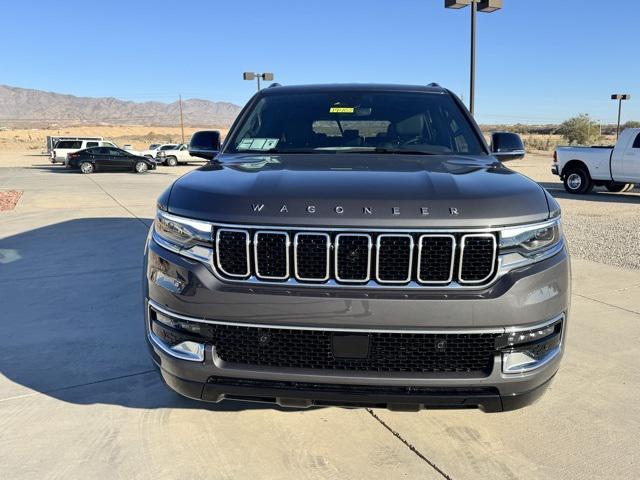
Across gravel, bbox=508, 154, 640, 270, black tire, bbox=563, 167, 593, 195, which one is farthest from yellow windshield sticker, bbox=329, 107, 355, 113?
black tire, bbox=563, 167, 593, 195

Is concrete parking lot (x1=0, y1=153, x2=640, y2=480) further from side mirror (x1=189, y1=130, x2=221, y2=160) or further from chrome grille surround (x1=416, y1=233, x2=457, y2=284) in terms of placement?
side mirror (x1=189, y1=130, x2=221, y2=160)

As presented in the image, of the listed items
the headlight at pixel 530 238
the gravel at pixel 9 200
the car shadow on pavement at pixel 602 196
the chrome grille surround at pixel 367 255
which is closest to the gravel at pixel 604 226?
the car shadow on pavement at pixel 602 196

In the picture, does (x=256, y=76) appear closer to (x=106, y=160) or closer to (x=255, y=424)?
(x=106, y=160)

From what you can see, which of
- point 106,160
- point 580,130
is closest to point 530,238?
point 106,160

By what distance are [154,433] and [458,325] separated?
1.77 metres

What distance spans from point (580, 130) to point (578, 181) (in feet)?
154

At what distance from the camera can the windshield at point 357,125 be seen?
12.1 feet

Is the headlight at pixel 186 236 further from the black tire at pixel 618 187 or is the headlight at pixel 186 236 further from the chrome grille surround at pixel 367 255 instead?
Result: the black tire at pixel 618 187

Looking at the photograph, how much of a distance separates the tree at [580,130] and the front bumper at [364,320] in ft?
199

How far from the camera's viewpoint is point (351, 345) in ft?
7.63

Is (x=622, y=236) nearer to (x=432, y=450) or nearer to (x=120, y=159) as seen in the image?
(x=432, y=450)

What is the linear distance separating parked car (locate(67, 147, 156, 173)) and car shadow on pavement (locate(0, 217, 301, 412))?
21898 millimetres

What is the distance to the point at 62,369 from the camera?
373 cm

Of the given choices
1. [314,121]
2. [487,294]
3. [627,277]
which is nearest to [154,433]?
[487,294]
